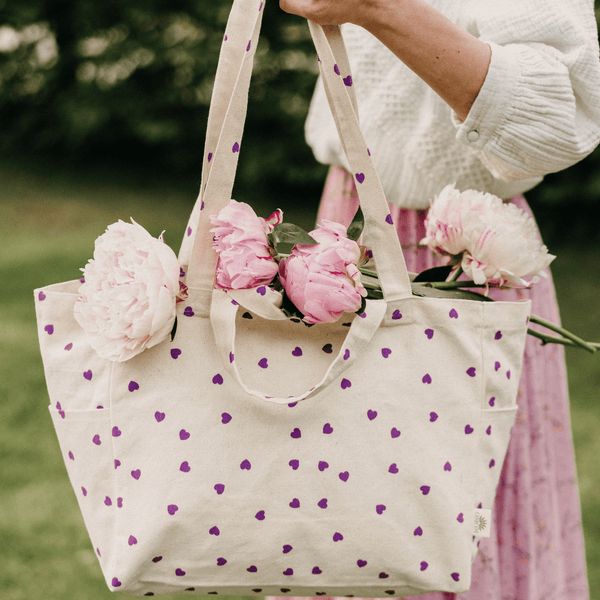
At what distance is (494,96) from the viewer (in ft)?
2.85

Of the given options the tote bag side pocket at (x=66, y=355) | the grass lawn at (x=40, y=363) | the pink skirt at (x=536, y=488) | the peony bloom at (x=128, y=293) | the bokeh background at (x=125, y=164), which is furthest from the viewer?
the bokeh background at (x=125, y=164)

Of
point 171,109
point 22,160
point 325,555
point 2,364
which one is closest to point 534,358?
point 325,555

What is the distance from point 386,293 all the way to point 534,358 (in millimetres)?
Result: 523

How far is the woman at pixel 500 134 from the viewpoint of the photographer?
0.85 m

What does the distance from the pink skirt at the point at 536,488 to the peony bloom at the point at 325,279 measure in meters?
0.45

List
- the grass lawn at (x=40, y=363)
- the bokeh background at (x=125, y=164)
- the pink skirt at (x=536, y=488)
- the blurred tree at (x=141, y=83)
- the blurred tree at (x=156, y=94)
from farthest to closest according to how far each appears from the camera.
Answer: the blurred tree at (x=141, y=83)
the blurred tree at (x=156, y=94)
the bokeh background at (x=125, y=164)
the grass lawn at (x=40, y=363)
the pink skirt at (x=536, y=488)

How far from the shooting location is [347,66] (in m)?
0.82

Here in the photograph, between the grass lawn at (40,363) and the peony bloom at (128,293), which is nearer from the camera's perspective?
the peony bloom at (128,293)

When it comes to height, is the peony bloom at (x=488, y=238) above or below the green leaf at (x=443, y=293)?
above

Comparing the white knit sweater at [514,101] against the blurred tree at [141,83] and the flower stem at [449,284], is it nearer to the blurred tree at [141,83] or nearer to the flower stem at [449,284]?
the flower stem at [449,284]

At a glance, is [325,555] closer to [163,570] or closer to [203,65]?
[163,570]

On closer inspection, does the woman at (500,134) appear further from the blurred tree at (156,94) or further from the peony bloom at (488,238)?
the blurred tree at (156,94)

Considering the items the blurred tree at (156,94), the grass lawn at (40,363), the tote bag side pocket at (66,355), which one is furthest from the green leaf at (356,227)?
the blurred tree at (156,94)

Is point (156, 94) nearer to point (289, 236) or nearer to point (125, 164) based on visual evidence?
point (125, 164)
